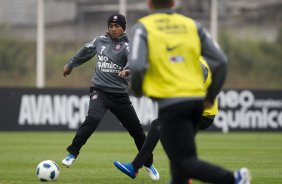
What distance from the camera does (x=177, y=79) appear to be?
7230mm

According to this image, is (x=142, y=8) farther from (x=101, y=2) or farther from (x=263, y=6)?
(x=263, y=6)

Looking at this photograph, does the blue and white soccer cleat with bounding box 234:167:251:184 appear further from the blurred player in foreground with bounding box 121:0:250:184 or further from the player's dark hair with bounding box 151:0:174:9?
the player's dark hair with bounding box 151:0:174:9

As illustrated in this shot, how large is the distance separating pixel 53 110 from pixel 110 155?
29.6ft

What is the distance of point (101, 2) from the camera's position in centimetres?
4059

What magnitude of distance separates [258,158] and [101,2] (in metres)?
26.8

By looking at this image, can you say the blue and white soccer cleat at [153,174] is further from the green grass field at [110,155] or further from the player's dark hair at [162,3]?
the player's dark hair at [162,3]

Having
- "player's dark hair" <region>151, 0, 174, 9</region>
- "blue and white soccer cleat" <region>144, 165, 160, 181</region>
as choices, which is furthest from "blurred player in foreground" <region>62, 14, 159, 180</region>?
"player's dark hair" <region>151, 0, 174, 9</region>

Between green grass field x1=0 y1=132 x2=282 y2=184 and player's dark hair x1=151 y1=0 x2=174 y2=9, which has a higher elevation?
player's dark hair x1=151 y1=0 x2=174 y2=9

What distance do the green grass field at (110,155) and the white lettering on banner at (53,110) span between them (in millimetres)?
666

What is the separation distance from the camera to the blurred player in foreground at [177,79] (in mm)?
7059

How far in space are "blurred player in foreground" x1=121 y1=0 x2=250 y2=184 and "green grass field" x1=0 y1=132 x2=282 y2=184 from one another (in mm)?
3495

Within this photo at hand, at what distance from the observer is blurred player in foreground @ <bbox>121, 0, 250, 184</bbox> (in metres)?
7.06

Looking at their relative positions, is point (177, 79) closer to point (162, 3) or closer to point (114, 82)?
point (162, 3)

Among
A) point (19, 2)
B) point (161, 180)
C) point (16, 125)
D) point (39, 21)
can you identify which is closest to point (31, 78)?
point (19, 2)
